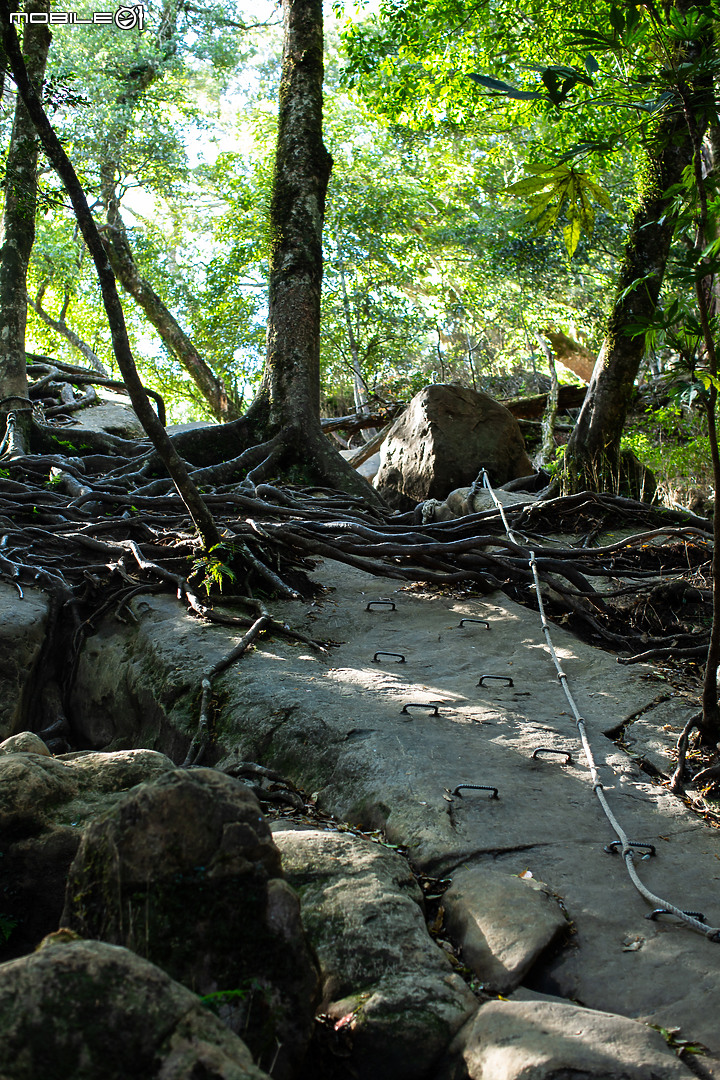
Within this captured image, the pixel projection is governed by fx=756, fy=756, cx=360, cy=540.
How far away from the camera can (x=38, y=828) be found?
2020 millimetres

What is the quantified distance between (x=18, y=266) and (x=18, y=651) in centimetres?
521

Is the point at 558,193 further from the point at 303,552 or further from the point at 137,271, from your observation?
the point at 137,271

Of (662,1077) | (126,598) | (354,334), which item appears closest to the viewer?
(662,1077)

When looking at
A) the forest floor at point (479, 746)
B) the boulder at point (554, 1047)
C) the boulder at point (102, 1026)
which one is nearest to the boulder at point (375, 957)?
the boulder at point (554, 1047)

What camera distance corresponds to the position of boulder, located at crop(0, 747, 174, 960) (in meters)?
1.92

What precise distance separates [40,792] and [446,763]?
4.68 ft

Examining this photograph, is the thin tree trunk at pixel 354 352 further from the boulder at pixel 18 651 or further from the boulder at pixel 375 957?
the boulder at pixel 375 957

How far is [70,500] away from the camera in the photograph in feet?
18.7

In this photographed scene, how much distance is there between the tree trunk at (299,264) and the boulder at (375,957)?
16.3 feet

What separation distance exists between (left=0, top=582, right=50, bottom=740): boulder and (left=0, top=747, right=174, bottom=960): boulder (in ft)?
5.07

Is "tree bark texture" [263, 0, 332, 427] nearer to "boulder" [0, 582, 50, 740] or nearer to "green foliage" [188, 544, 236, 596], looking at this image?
"green foliage" [188, 544, 236, 596]

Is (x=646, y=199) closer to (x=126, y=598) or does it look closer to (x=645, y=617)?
(x=645, y=617)

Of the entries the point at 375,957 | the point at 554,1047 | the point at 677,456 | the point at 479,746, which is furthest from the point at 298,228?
the point at 554,1047

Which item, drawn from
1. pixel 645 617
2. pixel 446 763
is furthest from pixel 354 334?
pixel 446 763
